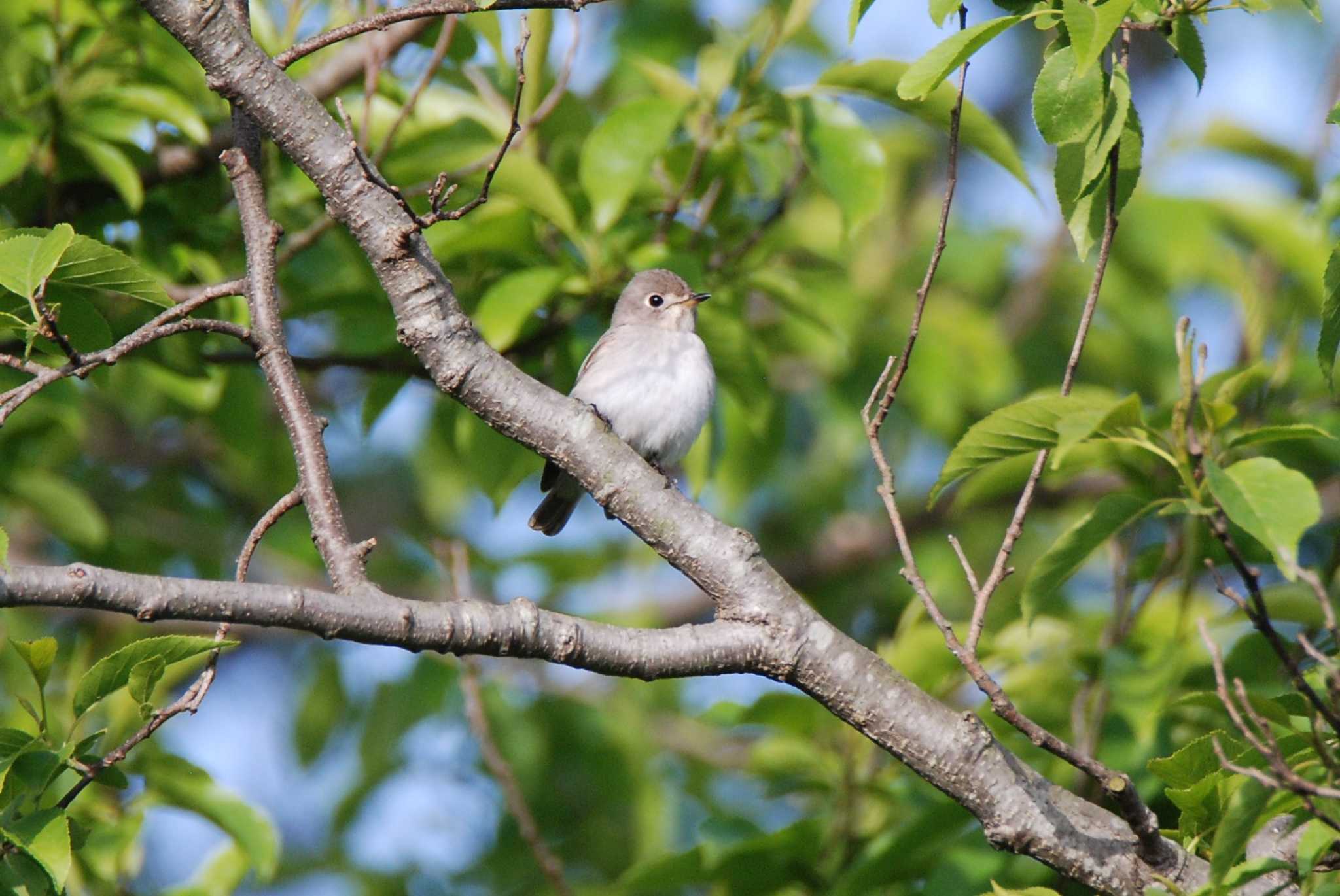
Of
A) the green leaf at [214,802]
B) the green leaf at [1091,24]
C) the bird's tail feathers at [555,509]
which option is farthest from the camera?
the bird's tail feathers at [555,509]

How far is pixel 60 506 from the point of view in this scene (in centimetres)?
600

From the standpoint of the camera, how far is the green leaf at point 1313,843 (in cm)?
Answer: 239

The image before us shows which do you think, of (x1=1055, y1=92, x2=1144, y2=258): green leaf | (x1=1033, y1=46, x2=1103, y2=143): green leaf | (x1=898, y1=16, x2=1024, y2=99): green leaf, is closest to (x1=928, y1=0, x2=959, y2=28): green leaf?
(x1=898, y1=16, x2=1024, y2=99): green leaf

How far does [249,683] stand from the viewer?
34.4 ft

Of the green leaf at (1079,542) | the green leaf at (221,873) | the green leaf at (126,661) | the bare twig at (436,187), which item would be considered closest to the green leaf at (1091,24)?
the green leaf at (1079,542)

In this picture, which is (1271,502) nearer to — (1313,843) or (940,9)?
(1313,843)

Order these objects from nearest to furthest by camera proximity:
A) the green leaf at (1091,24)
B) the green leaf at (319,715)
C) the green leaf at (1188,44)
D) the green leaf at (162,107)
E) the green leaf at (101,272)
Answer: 1. the green leaf at (1091,24)
2. the green leaf at (101,272)
3. the green leaf at (1188,44)
4. the green leaf at (162,107)
5. the green leaf at (319,715)

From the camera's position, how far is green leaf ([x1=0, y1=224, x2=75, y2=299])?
108 inches

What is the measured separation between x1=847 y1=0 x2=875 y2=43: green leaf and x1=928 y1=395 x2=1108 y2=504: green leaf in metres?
0.96

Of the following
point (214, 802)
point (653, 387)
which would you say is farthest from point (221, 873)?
point (653, 387)

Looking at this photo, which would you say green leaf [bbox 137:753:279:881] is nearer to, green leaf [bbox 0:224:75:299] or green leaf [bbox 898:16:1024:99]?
green leaf [bbox 0:224:75:299]

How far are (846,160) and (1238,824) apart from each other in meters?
2.86

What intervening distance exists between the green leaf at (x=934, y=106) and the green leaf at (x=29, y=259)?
8.90 ft

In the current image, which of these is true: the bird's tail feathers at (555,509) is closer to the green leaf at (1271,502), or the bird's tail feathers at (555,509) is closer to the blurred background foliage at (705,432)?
the blurred background foliage at (705,432)
